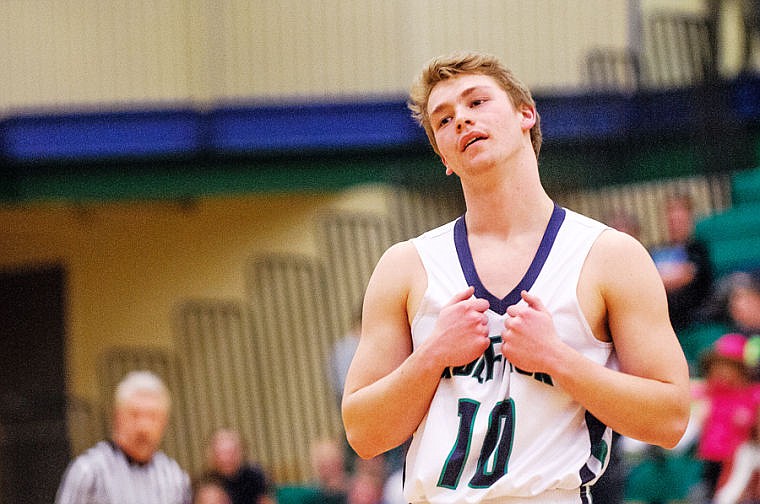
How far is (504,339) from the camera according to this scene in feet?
11.0

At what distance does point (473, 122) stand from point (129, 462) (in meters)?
4.72

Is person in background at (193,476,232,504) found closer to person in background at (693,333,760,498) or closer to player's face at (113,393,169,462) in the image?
player's face at (113,393,169,462)

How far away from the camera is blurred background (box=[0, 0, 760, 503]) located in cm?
1366

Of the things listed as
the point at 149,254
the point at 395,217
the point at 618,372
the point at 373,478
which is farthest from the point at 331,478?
the point at 618,372

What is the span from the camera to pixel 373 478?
10086 millimetres

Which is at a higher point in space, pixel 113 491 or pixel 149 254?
pixel 149 254

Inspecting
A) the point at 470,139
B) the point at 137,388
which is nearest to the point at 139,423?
the point at 137,388

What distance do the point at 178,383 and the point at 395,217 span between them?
2.72 metres

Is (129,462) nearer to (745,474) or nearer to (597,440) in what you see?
(745,474)

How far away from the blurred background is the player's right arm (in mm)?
9368

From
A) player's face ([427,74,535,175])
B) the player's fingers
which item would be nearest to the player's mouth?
player's face ([427,74,535,175])

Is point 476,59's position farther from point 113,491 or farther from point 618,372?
point 113,491

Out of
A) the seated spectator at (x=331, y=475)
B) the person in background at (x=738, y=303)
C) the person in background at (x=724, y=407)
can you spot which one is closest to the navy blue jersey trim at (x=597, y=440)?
the person in background at (x=724, y=407)

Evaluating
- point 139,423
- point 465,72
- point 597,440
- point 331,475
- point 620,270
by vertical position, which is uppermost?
point 465,72
